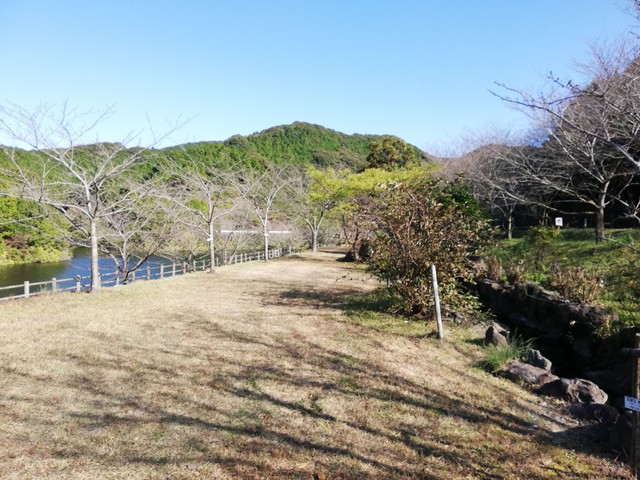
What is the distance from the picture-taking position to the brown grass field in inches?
119

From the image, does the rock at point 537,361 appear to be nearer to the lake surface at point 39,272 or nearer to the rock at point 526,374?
the rock at point 526,374

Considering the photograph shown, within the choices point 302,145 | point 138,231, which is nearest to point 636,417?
point 138,231

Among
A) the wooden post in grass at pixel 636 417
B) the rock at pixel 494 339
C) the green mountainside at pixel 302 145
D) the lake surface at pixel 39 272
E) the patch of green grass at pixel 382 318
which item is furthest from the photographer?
the green mountainside at pixel 302 145

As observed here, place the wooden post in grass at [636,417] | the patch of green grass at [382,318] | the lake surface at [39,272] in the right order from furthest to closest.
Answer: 1. the lake surface at [39,272]
2. the patch of green grass at [382,318]
3. the wooden post in grass at [636,417]

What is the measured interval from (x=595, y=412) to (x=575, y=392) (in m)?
0.50

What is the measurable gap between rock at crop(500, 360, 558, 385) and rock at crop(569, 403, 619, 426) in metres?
0.67

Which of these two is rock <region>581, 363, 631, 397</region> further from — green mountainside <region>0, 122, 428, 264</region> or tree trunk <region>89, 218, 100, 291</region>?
green mountainside <region>0, 122, 428, 264</region>

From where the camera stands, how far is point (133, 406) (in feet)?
12.8

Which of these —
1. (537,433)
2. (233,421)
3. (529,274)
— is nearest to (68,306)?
(233,421)

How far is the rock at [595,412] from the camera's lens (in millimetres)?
3836

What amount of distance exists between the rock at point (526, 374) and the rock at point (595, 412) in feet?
2.18

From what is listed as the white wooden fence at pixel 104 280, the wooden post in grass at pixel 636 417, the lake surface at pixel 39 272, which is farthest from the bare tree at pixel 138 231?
the wooden post in grass at pixel 636 417

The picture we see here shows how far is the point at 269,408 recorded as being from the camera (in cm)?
391

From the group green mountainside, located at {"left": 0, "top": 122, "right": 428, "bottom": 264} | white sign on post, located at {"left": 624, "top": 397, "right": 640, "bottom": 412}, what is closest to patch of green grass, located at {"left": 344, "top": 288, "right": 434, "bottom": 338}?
white sign on post, located at {"left": 624, "top": 397, "right": 640, "bottom": 412}
